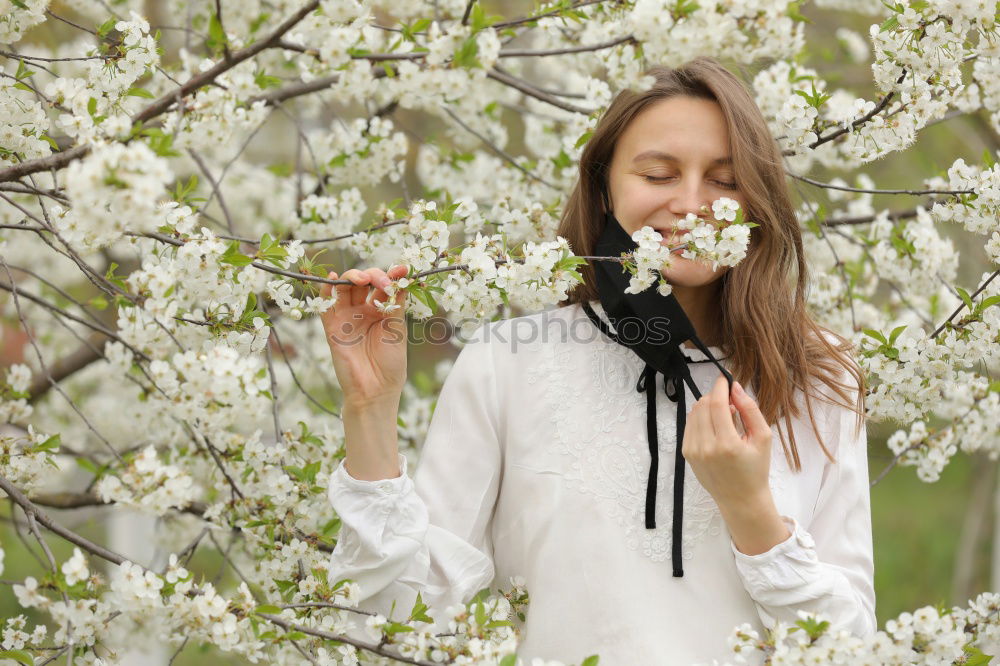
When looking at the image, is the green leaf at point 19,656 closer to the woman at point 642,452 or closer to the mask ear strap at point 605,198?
the woman at point 642,452

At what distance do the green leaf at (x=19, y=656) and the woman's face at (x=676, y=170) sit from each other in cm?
135

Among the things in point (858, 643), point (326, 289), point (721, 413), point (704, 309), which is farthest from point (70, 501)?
point (858, 643)

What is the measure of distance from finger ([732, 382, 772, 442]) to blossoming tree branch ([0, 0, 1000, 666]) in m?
0.24

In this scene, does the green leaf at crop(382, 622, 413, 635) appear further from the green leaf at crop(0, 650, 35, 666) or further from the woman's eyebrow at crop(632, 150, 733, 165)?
the woman's eyebrow at crop(632, 150, 733, 165)

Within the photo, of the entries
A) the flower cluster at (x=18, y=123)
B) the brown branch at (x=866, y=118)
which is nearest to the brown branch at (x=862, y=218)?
the brown branch at (x=866, y=118)

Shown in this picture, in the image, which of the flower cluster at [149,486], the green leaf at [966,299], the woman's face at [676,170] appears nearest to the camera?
the flower cluster at [149,486]

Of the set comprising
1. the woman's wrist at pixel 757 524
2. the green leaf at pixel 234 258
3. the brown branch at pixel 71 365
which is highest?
the brown branch at pixel 71 365

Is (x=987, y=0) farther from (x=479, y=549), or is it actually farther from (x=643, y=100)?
(x=479, y=549)

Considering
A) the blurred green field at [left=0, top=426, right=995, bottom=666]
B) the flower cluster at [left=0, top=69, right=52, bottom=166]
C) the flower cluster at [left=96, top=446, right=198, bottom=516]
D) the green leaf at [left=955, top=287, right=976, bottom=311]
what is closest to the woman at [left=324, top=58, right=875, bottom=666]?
the green leaf at [left=955, top=287, right=976, bottom=311]

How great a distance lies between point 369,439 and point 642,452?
1.81 feet

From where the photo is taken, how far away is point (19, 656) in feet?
5.39

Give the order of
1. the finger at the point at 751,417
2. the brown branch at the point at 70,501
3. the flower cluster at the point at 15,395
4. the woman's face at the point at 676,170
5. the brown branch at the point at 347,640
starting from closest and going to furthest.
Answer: the brown branch at the point at 347,640
the finger at the point at 751,417
the woman's face at the point at 676,170
the flower cluster at the point at 15,395
the brown branch at the point at 70,501

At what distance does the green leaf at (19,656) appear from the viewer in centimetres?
164

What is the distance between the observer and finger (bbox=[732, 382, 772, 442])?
1.71 meters
